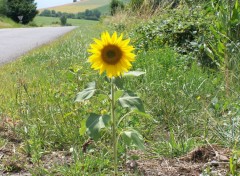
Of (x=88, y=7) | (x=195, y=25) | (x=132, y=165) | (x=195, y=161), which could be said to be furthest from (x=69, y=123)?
(x=88, y=7)

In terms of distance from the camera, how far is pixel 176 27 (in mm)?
5973

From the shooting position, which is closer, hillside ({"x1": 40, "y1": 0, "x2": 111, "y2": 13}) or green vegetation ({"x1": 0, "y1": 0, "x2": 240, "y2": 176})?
green vegetation ({"x1": 0, "y1": 0, "x2": 240, "y2": 176})

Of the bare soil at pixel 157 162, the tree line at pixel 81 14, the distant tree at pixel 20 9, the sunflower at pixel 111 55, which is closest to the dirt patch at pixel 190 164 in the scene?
the bare soil at pixel 157 162

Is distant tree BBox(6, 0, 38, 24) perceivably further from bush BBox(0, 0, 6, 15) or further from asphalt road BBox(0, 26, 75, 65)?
asphalt road BBox(0, 26, 75, 65)

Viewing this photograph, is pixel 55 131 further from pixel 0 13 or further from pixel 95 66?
pixel 0 13

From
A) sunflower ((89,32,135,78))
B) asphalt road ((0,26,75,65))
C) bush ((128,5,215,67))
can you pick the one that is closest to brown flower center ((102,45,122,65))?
sunflower ((89,32,135,78))

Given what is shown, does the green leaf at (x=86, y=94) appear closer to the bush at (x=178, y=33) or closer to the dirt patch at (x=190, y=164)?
the dirt patch at (x=190, y=164)

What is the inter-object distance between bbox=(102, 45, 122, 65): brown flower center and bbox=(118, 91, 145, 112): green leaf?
0.56ft

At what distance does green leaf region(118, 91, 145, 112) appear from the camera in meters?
1.74

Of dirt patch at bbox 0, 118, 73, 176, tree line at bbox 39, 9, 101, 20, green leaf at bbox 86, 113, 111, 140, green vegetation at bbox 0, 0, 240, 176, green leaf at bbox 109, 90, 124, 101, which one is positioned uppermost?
green leaf at bbox 109, 90, 124, 101

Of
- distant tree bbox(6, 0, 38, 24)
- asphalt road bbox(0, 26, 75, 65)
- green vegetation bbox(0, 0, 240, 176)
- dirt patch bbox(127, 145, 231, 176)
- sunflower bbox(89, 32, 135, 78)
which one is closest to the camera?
sunflower bbox(89, 32, 135, 78)

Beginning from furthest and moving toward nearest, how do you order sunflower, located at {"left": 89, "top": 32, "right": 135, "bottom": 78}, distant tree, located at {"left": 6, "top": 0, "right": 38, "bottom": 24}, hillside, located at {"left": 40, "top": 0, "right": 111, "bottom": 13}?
1. hillside, located at {"left": 40, "top": 0, "right": 111, "bottom": 13}
2. distant tree, located at {"left": 6, "top": 0, "right": 38, "bottom": 24}
3. sunflower, located at {"left": 89, "top": 32, "right": 135, "bottom": 78}

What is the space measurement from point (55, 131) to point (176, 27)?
3.77 meters

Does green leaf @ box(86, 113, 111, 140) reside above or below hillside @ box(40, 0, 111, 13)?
above
